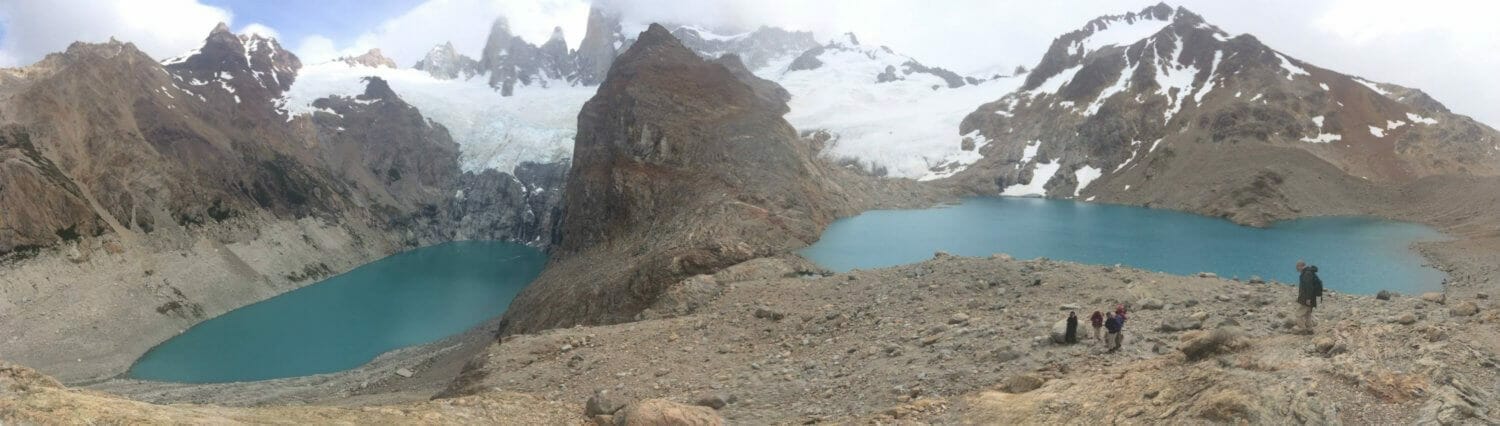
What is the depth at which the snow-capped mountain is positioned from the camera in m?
94.1

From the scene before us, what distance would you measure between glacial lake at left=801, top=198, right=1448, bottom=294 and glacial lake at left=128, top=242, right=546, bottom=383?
4312cm

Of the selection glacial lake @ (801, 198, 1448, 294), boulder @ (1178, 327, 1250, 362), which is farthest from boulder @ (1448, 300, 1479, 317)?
glacial lake @ (801, 198, 1448, 294)

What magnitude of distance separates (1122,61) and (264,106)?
533ft

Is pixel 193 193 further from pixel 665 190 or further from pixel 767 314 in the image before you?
pixel 767 314

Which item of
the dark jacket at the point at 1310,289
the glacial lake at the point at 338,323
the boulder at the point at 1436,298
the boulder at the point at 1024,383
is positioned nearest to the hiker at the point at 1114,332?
the boulder at the point at 1024,383

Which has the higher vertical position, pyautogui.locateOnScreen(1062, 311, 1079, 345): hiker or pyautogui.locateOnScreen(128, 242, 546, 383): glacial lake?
pyautogui.locateOnScreen(1062, 311, 1079, 345): hiker

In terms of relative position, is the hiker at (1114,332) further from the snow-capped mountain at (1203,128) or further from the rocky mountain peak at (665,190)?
the snow-capped mountain at (1203,128)

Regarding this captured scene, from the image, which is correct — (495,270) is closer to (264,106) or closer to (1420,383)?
(264,106)

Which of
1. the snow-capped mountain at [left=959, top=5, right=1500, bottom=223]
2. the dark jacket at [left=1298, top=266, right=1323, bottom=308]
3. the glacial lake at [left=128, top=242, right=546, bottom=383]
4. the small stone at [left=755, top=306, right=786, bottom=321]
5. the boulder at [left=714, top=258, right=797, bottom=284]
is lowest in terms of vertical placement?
the glacial lake at [left=128, top=242, right=546, bottom=383]

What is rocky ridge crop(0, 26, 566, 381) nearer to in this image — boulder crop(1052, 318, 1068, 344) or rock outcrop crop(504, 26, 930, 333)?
rock outcrop crop(504, 26, 930, 333)

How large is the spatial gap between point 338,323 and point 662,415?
3186 inches

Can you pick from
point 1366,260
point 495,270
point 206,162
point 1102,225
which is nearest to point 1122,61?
point 1102,225

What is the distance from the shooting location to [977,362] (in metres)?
15.9

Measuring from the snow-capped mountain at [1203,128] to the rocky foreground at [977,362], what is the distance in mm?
78149
